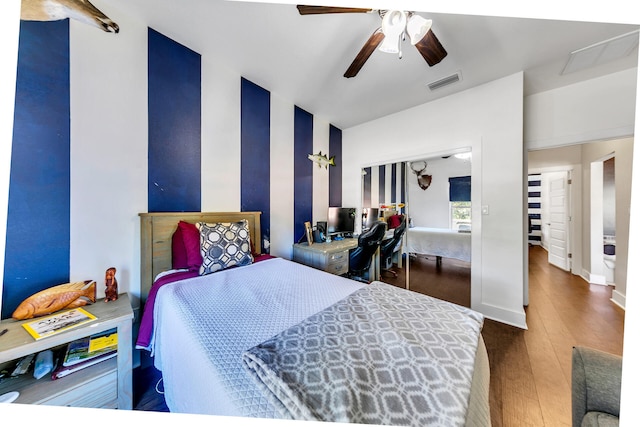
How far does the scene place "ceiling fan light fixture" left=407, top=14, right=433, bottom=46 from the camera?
45.9 inches

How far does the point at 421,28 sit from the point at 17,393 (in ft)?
9.04

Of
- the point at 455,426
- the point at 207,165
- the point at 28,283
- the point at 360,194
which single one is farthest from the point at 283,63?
the point at 455,426

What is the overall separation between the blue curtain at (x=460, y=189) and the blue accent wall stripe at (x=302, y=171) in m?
1.85

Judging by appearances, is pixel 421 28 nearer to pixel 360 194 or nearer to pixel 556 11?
pixel 556 11

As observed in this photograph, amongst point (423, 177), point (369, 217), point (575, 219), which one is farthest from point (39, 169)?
point (575, 219)

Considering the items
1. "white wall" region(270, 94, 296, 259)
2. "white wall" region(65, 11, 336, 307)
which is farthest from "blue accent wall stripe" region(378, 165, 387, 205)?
"white wall" region(65, 11, 336, 307)

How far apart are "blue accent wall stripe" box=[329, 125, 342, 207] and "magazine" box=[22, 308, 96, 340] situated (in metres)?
2.81

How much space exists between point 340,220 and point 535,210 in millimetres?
6730

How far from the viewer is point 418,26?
3.97ft

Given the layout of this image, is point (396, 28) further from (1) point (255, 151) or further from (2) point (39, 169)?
(2) point (39, 169)

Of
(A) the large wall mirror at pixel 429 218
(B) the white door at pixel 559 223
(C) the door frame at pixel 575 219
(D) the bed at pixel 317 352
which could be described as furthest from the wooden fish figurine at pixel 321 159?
(B) the white door at pixel 559 223

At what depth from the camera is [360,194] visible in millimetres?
3352

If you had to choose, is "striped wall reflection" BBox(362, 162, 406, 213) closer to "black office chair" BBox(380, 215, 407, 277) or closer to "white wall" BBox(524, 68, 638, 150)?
"black office chair" BBox(380, 215, 407, 277)

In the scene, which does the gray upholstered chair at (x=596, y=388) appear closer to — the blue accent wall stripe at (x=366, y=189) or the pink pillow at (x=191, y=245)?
the pink pillow at (x=191, y=245)
